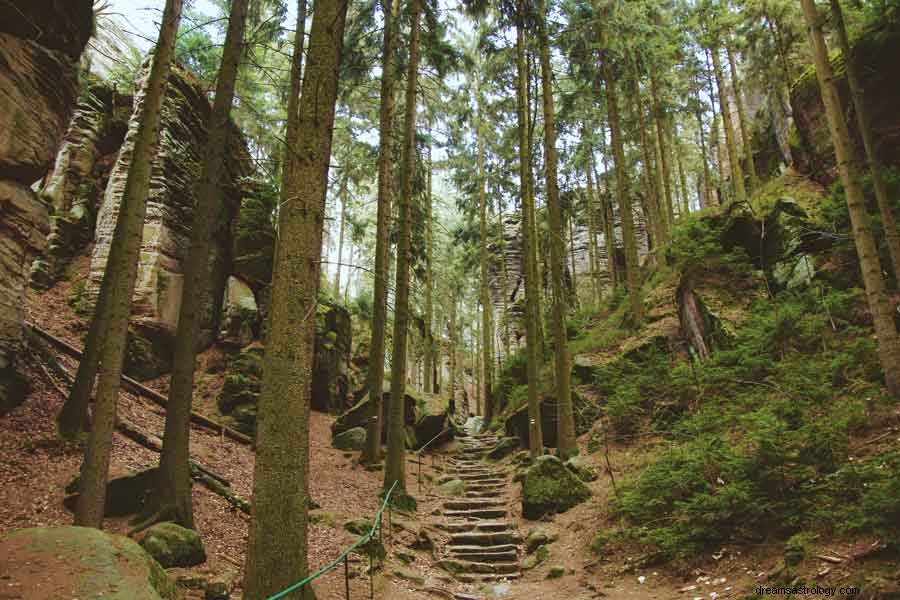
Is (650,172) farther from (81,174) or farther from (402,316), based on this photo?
(81,174)

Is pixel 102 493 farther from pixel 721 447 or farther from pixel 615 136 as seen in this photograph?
pixel 615 136

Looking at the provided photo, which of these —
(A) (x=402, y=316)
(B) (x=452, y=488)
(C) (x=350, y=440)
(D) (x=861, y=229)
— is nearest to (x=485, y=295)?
(C) (x=350, y=440)

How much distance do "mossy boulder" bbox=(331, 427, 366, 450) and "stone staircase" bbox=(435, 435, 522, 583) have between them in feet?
8.96

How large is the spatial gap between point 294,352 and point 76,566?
7.01 feet

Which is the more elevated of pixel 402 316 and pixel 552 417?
pixel 402 316

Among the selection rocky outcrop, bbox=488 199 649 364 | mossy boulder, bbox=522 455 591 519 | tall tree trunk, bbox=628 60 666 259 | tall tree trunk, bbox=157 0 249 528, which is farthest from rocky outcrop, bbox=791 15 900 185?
rocky outcrop, bbox=488 199 649 364

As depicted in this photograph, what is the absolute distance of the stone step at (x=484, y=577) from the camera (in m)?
8.14

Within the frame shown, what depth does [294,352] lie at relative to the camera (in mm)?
4652

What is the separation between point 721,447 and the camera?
747cm

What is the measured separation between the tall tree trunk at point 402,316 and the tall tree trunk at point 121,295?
18.7 ft

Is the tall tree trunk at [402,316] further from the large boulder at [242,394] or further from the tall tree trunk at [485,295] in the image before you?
the tall tree trunk at [485,295]

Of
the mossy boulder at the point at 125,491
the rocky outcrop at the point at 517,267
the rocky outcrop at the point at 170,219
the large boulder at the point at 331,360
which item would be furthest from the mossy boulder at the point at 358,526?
the rocky outcrop at the point at 517,267

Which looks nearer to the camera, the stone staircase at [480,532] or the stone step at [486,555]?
the stone staircase at [480,532]

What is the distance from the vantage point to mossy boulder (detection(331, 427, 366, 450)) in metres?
14.4
